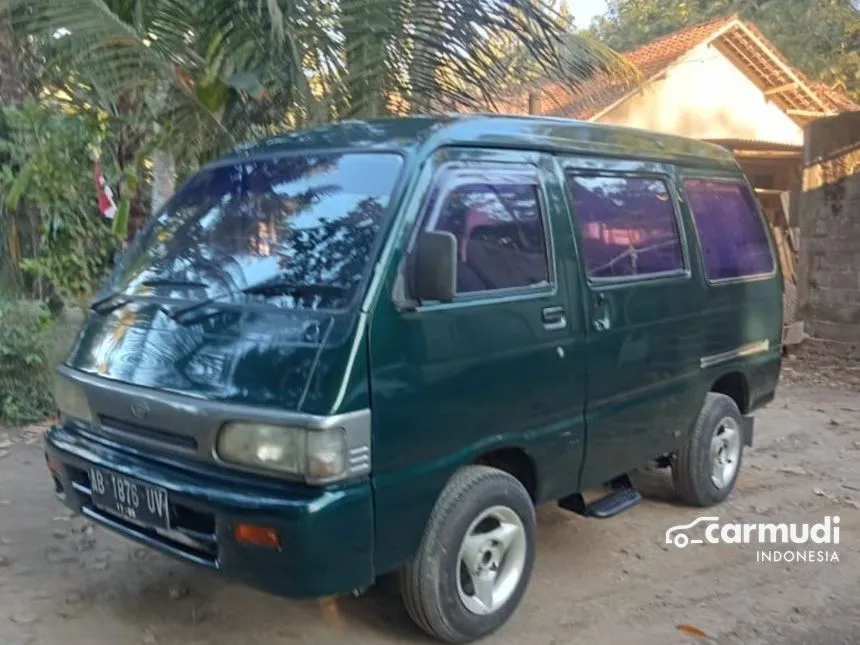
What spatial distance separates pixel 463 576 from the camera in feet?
12.2

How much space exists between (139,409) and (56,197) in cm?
520

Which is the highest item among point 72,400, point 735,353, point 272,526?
point 72,400

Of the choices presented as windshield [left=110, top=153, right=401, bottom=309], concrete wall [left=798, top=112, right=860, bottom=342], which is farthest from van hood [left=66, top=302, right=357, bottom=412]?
concrete wall [left=798, top=112, right=860, bottom=342]

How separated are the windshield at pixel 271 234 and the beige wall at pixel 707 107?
1327 centimetres

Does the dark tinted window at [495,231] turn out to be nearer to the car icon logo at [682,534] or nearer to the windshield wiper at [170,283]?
the windshield wiper at [170,283]

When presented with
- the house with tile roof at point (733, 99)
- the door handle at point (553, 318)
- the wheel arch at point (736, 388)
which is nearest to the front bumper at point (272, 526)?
the door handle at point (553, 318)

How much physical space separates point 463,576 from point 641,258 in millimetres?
1871

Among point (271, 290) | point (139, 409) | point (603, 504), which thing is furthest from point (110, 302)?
point (603, 504)

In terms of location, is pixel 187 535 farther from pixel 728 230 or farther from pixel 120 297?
pixel 728 230

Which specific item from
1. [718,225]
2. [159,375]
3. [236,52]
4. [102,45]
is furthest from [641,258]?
[102,45]

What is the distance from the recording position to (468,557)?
12.0 ft

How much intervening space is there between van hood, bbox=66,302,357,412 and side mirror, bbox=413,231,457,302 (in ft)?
0.96

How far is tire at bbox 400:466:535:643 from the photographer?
3.45 meters

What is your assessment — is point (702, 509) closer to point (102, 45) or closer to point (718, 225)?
point (718, 225)
